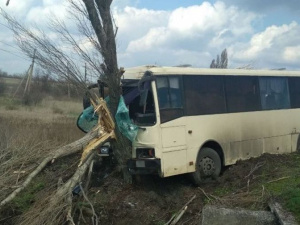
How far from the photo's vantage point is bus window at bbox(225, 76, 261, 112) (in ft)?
37.1

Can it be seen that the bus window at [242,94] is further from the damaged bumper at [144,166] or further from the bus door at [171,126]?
the damaged bumper at [144,166]

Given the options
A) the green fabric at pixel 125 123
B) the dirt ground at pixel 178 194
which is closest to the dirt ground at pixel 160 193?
the dirt ground at pixel 178 194

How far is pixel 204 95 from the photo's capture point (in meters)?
10.6

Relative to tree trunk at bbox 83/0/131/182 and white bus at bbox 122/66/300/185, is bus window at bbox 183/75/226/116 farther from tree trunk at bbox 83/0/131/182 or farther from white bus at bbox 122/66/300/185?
tree trunk at bbox 83/0/131/182

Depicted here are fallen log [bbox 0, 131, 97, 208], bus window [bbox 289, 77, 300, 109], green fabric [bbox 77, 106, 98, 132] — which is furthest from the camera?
bus window [bbox 289, 77, 300, 109]

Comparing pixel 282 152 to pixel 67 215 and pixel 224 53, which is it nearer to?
pixel 67 215

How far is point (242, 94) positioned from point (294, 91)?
2597 millimetres

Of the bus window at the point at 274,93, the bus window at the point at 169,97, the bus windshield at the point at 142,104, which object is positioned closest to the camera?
the bus windshield at the point at 142,104

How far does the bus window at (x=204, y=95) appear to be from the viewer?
10266mm

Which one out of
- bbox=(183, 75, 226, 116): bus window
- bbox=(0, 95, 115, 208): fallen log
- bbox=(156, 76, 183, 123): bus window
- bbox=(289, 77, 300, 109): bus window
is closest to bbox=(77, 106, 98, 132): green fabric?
bbox=(0, 95, 115, 208): fallen log

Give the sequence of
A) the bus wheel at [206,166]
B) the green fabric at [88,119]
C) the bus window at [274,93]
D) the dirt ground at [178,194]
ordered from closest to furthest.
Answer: the dirt ground at [178,194]
the bus wheel at [206,166]
the green fabric at [88,119]
the bus window at [274,93]

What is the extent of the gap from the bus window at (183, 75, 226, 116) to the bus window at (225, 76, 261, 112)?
28cm

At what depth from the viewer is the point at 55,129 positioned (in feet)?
57.0

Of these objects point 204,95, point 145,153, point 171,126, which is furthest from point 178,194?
point 204,95
